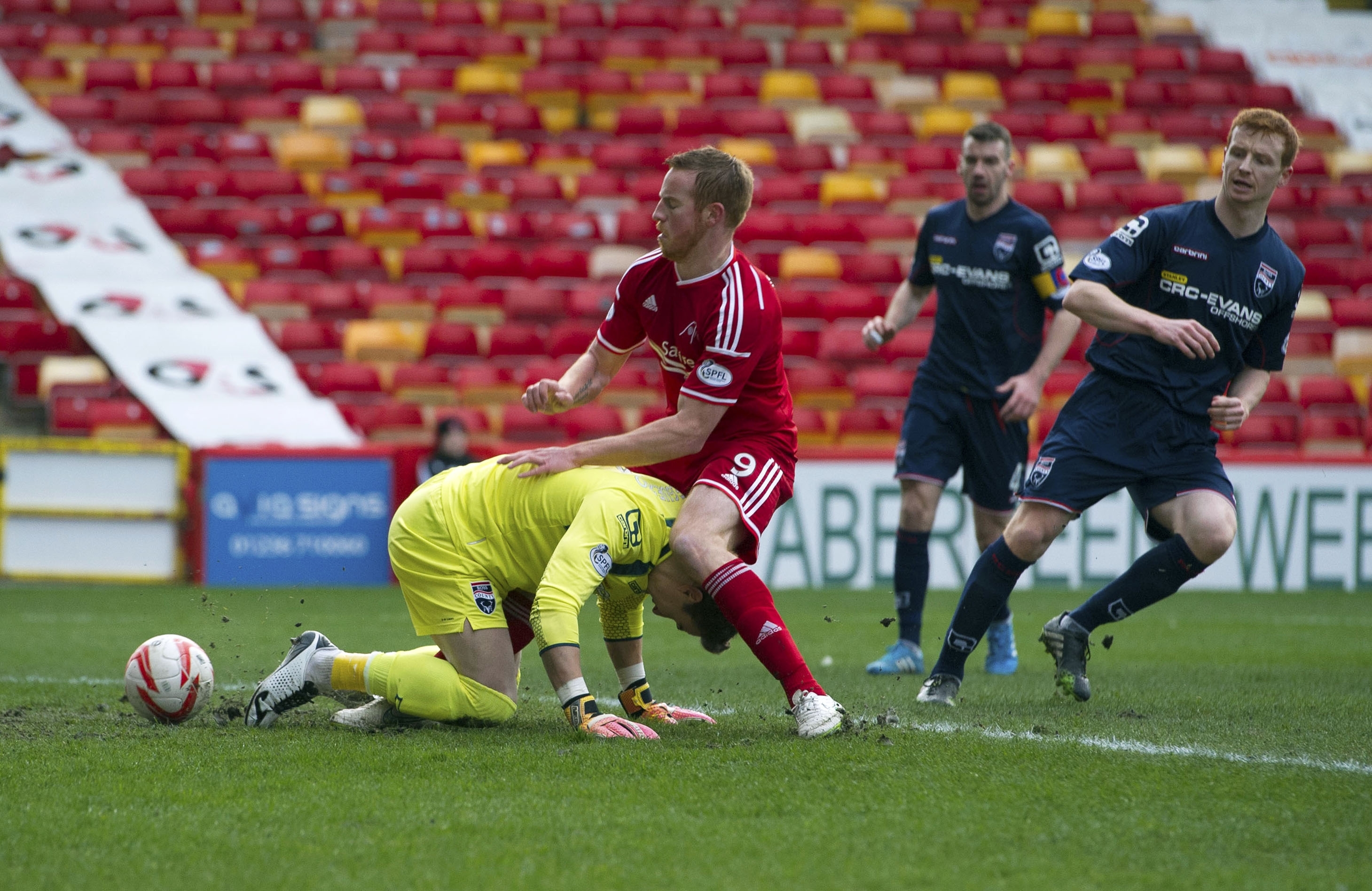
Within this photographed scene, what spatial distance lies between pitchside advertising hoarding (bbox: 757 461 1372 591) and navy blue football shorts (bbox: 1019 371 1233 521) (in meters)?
5.23

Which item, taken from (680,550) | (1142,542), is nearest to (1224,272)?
(680,550)

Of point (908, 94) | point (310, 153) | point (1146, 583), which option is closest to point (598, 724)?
point (1146, 583)

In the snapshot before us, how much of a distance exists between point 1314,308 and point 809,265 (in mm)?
4978

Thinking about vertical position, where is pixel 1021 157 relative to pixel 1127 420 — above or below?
above

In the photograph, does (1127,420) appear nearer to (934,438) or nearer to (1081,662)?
(1081,662)

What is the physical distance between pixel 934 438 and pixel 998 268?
788mm

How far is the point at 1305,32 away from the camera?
707 inches

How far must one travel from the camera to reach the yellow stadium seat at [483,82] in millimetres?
16234

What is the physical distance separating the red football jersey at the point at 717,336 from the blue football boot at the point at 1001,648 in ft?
6.66

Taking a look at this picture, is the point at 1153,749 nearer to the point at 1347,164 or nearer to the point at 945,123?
the point at 945,123

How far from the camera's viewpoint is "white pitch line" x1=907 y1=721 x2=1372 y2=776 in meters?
3.46

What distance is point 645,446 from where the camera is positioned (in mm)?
4004

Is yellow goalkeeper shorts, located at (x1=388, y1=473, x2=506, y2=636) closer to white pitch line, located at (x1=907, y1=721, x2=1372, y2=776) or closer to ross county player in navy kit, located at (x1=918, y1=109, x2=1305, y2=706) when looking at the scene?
white pitch line, located at (x1=907, y1=721, x2=1372, y2=776)

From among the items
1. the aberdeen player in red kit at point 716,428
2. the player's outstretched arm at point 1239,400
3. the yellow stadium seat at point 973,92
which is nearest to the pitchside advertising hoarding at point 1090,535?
the player's outstretched arm at point 1239,400
